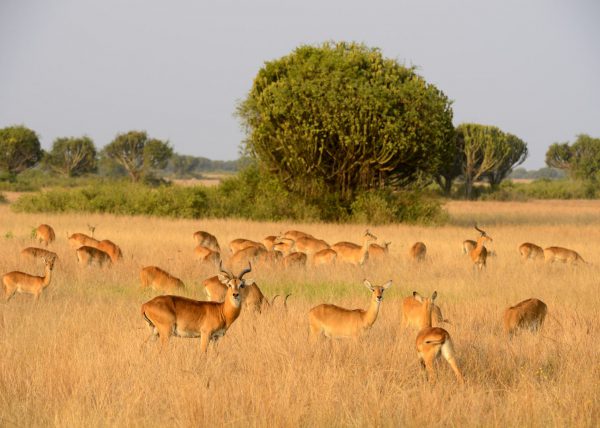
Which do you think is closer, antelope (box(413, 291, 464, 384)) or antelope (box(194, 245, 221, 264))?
antelope (box(413, 291, 464, 384))

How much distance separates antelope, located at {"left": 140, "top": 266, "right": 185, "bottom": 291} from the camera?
13.6 m

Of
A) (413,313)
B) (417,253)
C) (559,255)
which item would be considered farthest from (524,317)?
(559,255)

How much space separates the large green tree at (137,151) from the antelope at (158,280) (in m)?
81.0

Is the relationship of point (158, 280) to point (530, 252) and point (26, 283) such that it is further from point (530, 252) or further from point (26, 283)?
point (530, 252)

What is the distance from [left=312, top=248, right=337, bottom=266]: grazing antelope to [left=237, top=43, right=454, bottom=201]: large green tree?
46.0ft

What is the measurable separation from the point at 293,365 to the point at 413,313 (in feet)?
8.27

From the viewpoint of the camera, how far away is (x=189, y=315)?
916 cm

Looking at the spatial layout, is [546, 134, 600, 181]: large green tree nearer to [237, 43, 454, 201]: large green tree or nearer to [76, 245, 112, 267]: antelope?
[237, 43, 454, 201]: large green tree

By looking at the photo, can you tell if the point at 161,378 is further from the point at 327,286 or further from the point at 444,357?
the point at 327,286

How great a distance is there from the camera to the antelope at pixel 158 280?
1361 cm

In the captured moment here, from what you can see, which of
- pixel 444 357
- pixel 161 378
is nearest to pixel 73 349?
pixel 161 378

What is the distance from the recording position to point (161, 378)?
8.05 metres

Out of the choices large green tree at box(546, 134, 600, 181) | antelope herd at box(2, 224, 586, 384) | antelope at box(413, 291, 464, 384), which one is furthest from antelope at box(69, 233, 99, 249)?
large green tree at box(546, 134, 600, 181)

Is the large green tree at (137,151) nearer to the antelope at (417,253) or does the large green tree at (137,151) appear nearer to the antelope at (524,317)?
the antelope at (417,253)
